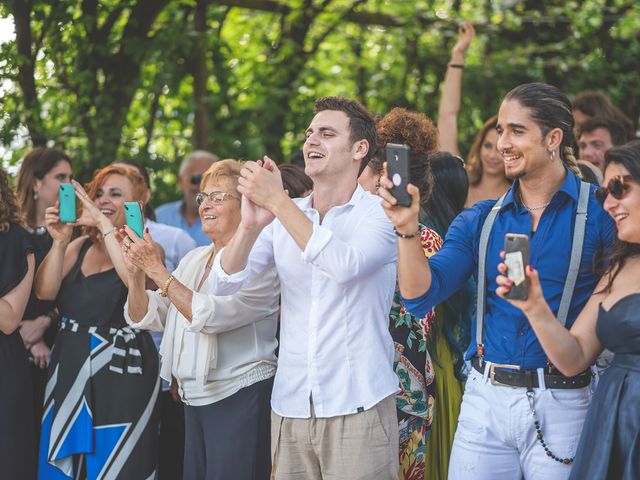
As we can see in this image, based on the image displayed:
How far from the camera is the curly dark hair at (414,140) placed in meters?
3.76

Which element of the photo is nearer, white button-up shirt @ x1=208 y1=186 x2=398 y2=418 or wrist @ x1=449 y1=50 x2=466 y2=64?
white button-up shirt @ x1=208 y1=186 x2=398 y2=418

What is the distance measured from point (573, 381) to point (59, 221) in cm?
245

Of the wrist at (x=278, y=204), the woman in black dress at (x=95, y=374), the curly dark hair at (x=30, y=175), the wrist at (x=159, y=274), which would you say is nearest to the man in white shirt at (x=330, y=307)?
the wrist at (x=278, y=204)

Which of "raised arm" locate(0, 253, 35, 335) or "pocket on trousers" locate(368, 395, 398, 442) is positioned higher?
"raised arm" locate(0, 253, 35, 335)

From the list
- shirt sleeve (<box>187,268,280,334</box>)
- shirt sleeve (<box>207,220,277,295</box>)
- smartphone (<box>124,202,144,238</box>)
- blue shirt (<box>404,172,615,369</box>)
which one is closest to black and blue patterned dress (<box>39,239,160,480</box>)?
smartphone (<box>124,202,144,238</box>)

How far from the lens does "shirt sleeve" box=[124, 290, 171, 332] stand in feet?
13.2

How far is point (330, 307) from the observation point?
3088 mm

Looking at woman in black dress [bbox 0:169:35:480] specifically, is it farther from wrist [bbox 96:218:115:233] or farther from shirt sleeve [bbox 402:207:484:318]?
shirt sleeve [bbox 402:207:484:318]

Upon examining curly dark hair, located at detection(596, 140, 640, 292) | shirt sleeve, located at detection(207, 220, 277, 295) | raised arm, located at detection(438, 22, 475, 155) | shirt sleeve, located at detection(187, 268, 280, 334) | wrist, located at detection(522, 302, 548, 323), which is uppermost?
raised arm, located at detection(438, 22, 475, 155)

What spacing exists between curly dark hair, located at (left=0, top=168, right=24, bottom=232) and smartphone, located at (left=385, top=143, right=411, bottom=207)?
2.13 m

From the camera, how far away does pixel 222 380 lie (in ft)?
12.2

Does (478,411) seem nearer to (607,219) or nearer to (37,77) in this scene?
(607,219)

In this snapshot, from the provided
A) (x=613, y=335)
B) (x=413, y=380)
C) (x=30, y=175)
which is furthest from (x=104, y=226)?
(x=613, y=335)

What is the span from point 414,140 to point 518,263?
1311 millimetres
